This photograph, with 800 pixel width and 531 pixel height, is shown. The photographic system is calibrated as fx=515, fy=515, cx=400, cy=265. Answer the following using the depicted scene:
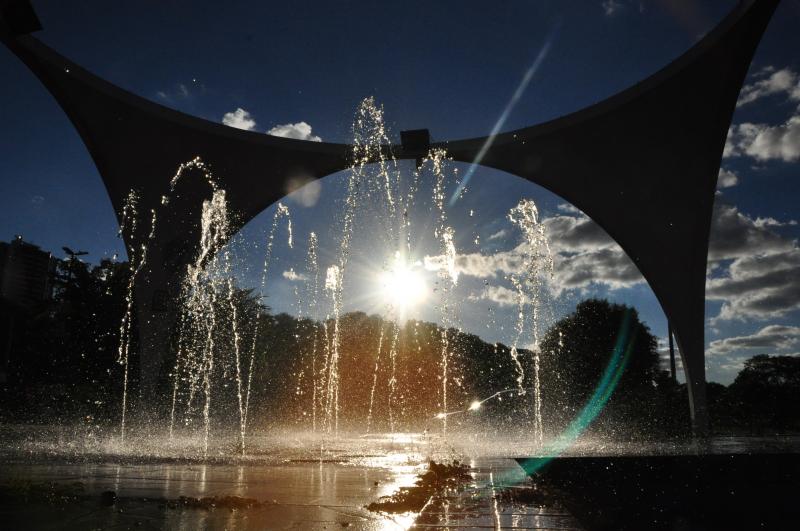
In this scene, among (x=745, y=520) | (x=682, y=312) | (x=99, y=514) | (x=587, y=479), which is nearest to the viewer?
(x=99, y=514)

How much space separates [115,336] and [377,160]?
10.4m

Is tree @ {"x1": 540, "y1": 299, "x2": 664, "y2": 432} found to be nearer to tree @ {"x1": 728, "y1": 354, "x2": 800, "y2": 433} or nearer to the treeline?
the treeline

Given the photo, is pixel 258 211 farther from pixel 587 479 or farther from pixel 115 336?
pixel 587 479

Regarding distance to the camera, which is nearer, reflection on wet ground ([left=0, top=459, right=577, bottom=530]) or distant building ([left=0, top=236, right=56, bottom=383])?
reflection on wet ground ([left=0, top=459, right=577, bottom=530])

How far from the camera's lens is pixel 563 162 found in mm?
15094

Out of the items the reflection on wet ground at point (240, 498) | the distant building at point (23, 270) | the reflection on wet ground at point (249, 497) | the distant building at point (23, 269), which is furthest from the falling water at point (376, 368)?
the distant building at point (23, 269)

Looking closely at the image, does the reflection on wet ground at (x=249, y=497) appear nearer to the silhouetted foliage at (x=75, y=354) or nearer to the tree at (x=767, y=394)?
the silhouetted foliage at (x=75, y=354)

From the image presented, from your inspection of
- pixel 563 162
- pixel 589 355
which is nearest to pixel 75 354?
pixel 563 162

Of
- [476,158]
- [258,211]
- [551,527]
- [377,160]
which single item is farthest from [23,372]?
[551,527]

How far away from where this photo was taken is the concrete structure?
13.6 meters

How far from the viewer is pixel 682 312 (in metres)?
14.5

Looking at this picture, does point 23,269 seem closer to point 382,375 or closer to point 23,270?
point 23,270

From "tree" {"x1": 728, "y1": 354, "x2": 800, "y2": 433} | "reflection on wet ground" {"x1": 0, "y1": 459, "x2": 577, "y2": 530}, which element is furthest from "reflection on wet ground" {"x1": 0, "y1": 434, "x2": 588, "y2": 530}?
"tree" {"x1": 728, "y1": 354, "x2": 800, "y2": 433}

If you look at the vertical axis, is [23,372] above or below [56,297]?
below
